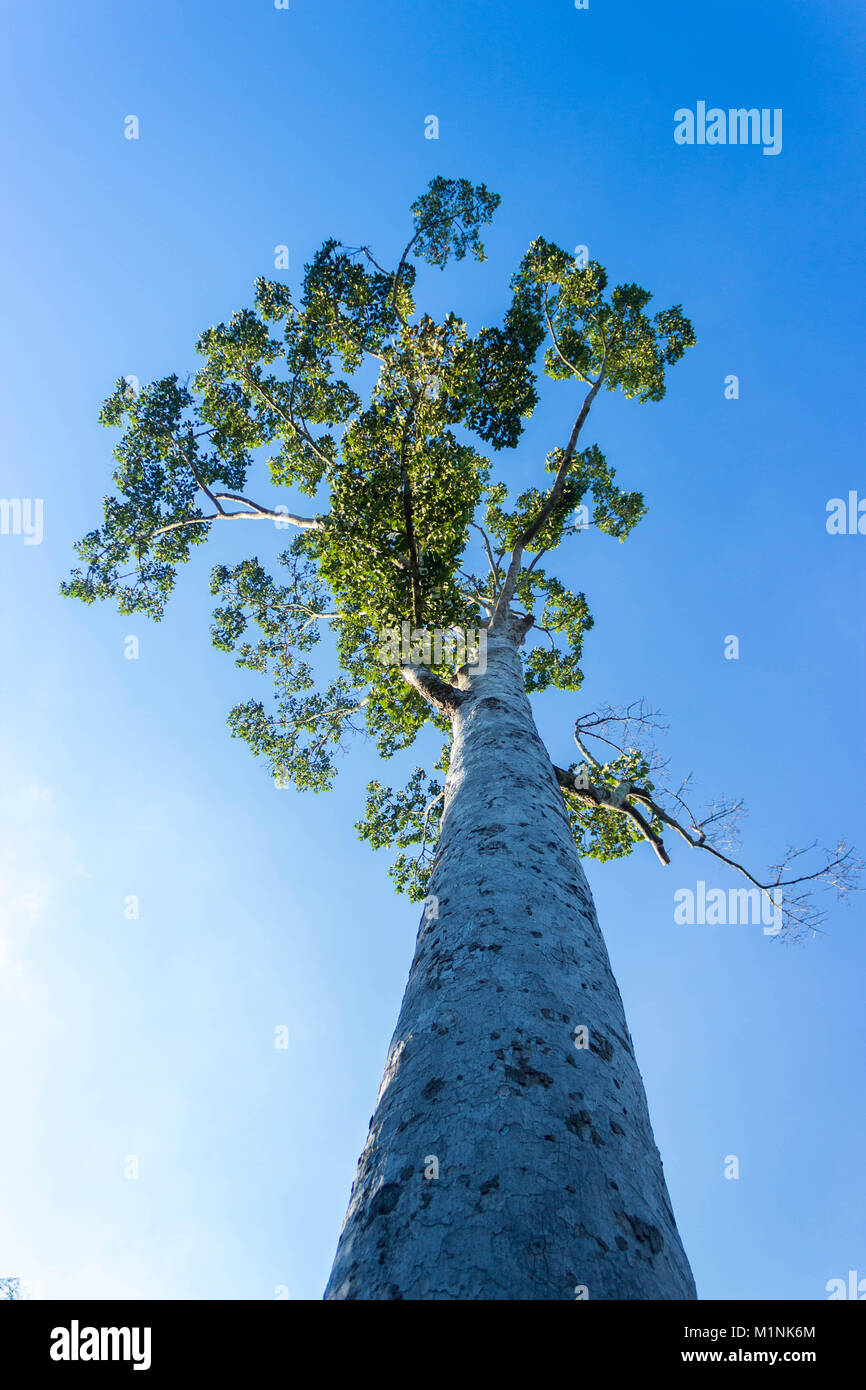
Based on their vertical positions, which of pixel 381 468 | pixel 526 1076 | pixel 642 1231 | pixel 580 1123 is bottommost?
pixel 642 1231

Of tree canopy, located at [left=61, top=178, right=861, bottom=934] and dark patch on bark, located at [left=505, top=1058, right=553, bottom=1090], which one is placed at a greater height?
tree canopy, located at [left=61, top=178, right=861, bottom=934]

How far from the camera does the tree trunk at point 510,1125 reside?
5.02ft

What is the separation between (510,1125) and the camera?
72.6 inches

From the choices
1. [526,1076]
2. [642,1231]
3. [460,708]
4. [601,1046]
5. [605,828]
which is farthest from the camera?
[605,828]

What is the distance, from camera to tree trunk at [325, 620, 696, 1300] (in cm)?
153

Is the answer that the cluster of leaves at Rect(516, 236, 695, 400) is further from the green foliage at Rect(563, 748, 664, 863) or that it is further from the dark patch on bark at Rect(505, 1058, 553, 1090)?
the dark patch on bark at Rect(505, 1058, 553, 1090)

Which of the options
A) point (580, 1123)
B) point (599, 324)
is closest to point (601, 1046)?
point (580, 1123)

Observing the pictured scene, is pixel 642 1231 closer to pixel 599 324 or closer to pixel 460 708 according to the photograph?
pixel 460 708

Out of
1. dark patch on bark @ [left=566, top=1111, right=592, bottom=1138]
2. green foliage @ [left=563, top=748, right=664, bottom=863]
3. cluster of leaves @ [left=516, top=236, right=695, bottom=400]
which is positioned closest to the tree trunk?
dark patch on bark @ [left=566, top=1111, right=592, bottom=1138]

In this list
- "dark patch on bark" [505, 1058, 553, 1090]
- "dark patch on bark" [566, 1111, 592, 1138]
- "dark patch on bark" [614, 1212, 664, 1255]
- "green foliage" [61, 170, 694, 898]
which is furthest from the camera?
"green foliage" [61, 170, 694, 898]

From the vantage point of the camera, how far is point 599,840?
10.5 metres
